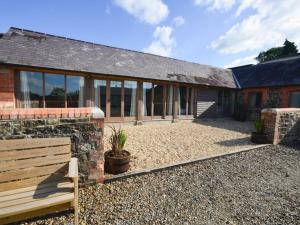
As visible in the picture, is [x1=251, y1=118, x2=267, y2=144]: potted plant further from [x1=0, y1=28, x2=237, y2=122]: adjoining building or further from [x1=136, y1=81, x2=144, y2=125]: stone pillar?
[x1=136, y1=81, x2=144, y2=125]: stone pillar

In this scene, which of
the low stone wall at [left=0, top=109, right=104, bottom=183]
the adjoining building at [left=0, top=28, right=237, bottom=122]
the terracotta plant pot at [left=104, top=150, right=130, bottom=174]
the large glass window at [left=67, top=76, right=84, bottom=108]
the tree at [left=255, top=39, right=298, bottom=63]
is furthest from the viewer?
the tree at [left=255, top=39, right=298, bottom=63]

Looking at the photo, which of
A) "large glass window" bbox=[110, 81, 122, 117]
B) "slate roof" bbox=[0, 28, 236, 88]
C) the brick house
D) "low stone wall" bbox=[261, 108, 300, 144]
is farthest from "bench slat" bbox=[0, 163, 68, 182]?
the brick house

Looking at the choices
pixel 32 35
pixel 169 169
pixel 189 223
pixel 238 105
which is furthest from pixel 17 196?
pixel 238 105

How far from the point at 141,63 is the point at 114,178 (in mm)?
9870

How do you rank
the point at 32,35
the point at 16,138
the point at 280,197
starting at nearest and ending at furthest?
the point at 16,138 → the point at 280,197 → the point at 32,35

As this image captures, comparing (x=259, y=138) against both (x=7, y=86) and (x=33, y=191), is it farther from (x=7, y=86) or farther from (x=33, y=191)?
(x=7, y=86)

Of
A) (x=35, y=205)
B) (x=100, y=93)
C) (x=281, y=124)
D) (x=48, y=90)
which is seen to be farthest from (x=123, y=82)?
(x=35, y=205)

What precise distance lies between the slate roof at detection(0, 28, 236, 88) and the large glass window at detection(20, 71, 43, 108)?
65 cm

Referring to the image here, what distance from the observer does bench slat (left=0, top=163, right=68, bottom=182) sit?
2.54 metres

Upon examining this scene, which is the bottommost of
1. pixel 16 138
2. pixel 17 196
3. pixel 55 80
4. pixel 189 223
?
pixel 189 223

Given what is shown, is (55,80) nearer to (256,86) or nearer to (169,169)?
(169,169)

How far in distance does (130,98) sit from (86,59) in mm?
3324

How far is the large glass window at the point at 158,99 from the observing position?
1198cm

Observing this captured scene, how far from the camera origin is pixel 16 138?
282 centimetres
